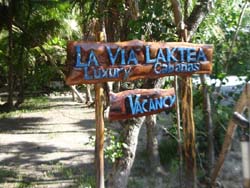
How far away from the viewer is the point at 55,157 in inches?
315

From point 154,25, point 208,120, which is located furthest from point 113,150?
point 208,120

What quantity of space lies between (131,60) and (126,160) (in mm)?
1640

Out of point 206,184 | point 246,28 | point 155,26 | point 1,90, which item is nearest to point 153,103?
point 155,26

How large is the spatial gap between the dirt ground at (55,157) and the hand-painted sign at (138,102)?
4.55 feet

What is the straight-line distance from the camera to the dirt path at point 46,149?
6.83 m

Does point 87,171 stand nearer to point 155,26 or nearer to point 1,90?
point 155,26

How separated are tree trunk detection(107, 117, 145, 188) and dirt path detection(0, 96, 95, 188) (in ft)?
1.93

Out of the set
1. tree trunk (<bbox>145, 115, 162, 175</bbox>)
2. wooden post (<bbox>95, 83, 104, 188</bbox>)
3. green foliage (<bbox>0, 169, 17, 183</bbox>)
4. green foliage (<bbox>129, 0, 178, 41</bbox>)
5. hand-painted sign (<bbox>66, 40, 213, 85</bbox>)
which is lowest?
green foliage (<bbox>0, 169, 17, 183</bbox>)

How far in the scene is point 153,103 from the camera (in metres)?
4.46

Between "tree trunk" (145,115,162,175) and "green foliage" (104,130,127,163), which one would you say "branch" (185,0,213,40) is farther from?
"tree trunk" (145,115,162,175)

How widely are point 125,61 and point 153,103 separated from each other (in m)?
0.67

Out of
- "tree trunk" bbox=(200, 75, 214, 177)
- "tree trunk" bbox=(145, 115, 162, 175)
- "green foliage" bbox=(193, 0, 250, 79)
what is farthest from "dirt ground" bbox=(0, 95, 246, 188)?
"green foliage" bbox=(193, 0, 250, 79)

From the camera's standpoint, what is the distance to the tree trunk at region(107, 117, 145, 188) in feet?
17.0

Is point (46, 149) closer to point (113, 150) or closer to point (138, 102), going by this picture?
point (113, 150)
